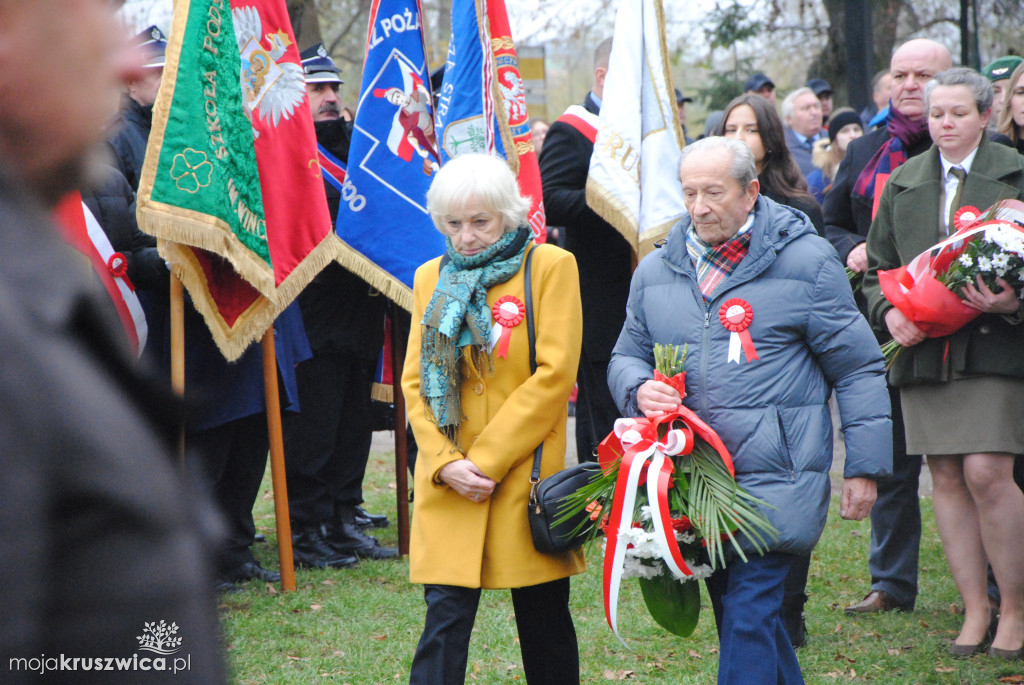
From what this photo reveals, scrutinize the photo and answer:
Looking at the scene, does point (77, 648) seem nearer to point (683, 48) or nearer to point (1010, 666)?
point (1010, 666)

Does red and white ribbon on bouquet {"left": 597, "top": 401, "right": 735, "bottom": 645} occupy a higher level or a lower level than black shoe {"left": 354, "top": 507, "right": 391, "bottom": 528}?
higher

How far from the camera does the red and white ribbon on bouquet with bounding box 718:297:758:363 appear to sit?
3461 mm

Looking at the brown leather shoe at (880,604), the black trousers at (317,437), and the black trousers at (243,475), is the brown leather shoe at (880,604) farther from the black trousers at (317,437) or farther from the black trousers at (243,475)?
the black trousers at (243,475)

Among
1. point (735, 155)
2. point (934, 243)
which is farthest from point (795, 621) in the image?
point (735, 155)

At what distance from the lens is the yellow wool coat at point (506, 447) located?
357 cm

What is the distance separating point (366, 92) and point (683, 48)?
16178 millimetres

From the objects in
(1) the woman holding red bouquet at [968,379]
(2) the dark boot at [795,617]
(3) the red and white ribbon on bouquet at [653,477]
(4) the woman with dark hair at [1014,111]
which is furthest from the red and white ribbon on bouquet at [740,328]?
(4) the woman with dark hair at [1014,111]

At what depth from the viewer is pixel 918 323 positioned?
4551 mm

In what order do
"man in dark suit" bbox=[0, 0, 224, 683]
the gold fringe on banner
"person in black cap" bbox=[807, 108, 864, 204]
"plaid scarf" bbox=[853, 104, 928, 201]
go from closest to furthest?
1. "man in dark suit" bbox=[0, 0, 224, 683]
2. the gold fringe on banner
3. "plaid scarf" bbox=[853, 104, 928, 201]
4. "person in black cap" bbox=[807, 108, 864, 204]

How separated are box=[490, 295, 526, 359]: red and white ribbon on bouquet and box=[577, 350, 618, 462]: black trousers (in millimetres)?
2463

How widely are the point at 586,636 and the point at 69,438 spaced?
448 centimetres

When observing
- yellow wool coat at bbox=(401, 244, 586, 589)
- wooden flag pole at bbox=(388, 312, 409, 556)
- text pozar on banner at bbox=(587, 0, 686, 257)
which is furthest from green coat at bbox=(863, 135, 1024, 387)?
wooden flag pole at bbox=(388, 312, 409, 556)

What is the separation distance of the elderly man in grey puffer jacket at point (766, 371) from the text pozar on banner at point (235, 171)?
2.52 metres

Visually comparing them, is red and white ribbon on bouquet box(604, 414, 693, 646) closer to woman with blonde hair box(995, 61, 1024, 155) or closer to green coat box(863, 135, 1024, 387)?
green coat box(863, 135, 1024, 387)
